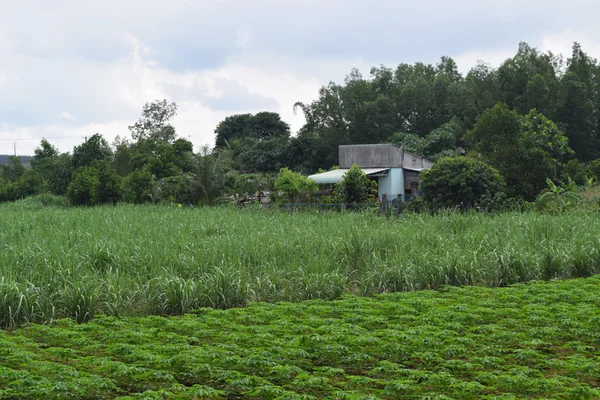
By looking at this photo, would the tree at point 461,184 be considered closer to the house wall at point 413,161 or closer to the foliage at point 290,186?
the foliage at point 290,186

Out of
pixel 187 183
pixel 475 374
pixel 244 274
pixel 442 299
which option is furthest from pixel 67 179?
pixel 475 374

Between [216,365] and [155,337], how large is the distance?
40.2 inches

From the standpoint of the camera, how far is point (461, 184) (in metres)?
16.2

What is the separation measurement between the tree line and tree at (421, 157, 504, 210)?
3407mm

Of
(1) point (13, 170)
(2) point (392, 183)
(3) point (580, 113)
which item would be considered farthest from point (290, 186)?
(1) point (13, 170)

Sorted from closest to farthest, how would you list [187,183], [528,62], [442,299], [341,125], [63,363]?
[63,363]
[442,299]
[187,183]
[528,62]
[341,125]

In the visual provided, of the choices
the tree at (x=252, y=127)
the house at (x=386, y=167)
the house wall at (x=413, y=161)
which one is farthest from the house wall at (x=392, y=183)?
the tree at (x=252, y=127)

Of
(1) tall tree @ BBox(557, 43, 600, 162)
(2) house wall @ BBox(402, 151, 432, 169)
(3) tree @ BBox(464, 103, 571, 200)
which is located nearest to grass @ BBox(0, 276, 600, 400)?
(3) tree @ BBox(464, 103, 571, 200)

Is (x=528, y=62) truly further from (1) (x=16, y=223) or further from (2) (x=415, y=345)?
(2) (x=415, y=345)

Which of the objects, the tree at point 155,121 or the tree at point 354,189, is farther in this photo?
the tree at point 155,121

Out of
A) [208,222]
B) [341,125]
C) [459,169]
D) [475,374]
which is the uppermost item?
[341,125]

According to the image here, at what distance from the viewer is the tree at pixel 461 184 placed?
1633 cm

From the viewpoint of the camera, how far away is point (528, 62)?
37.3 meters

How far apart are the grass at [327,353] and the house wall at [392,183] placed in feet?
63.7
